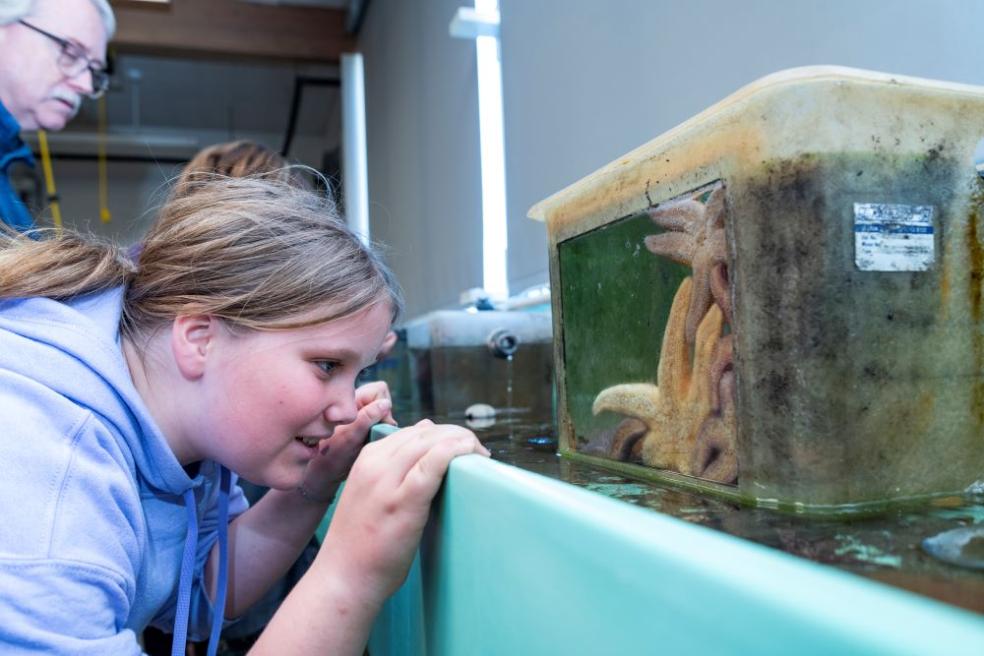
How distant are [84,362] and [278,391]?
17cm

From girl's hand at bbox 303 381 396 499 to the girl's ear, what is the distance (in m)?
0.20

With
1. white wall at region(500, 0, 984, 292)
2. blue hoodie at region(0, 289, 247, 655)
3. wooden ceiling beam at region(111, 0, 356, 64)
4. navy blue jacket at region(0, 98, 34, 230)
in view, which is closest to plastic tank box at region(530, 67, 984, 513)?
white wall at region(500, 0, 984, 292)

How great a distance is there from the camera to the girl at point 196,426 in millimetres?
546

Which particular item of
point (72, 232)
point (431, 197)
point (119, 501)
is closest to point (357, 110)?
point (431, 197)

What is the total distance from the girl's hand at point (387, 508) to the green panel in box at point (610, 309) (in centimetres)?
19

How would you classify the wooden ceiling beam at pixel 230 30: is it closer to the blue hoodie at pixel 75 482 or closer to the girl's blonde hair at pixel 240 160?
the girl's blonde hair at pixel 240 160

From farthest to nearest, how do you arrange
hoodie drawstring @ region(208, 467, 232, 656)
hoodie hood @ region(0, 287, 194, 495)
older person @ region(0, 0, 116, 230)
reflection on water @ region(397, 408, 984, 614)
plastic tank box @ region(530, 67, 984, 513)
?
older person @ region(0, 0, 116, 230)
hoodie drawstring @ region(208, 467, 232, 656)
hoodie hood @ region(0, 287, 194, 495)
plastic tank box @ region(530, 67, 984, 513)
reflection on water @ region(397, 408, 984, 614)

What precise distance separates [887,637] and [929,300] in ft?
1.19

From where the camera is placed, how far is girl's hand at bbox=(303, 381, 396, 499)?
0.92 m

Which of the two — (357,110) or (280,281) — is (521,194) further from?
(357,110)

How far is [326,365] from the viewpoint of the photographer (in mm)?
758

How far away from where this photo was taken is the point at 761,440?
0.50 m

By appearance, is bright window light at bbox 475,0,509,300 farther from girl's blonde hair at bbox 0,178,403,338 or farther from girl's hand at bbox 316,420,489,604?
girl's hand at bbox 316,420,489,604

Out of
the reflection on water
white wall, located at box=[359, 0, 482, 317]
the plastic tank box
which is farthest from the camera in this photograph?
white wall, located at box=[359, 0, 482, 317]
